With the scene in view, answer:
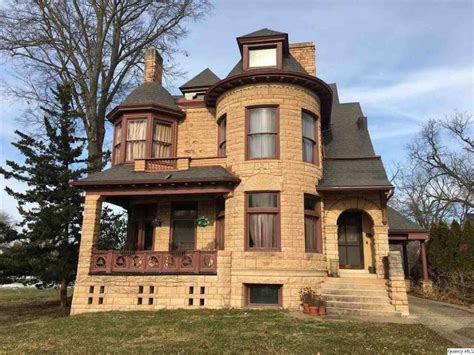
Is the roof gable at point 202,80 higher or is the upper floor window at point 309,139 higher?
the roof gable at point 202,80

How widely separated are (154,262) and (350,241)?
26.3 feet

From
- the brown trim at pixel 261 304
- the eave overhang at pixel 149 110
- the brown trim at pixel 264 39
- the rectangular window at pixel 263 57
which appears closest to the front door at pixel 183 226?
the brown trim at pixel 261 304

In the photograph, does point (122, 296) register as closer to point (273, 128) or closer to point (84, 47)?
point (273, 128)

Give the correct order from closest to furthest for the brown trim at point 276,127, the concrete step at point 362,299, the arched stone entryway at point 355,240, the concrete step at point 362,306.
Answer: the concrete step at point 362,306, the concrete step at point 362,299, the brown trim at point 276,127, the arched stone entryway at point 355,240

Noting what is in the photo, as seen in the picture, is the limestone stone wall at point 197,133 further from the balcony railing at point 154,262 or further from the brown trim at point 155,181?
the balcony railing at point 154,262

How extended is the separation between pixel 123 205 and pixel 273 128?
26.3 feet

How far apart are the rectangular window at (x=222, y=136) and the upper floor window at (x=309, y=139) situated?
3229mm

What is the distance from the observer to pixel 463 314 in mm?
11492

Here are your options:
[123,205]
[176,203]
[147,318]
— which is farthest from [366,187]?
[123,205]

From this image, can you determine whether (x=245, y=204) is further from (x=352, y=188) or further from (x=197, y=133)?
(x=197, y=133)

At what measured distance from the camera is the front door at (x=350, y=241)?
49.3ft

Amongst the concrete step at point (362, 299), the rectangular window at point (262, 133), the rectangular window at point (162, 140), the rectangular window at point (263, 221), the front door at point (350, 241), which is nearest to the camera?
the concrete step at point (362, 299)

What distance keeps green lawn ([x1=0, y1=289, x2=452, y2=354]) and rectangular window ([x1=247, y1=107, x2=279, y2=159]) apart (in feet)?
18.6

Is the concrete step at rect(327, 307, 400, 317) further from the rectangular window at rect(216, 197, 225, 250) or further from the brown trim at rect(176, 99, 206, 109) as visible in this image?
the brown trim at rect(176, 99, 206, 109)
